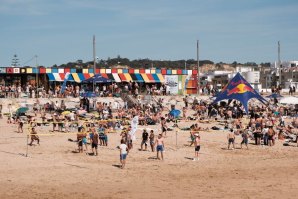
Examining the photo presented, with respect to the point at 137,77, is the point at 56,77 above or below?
below

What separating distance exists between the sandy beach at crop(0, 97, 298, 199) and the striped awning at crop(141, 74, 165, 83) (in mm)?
26082

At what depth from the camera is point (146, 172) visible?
1658 centimetres

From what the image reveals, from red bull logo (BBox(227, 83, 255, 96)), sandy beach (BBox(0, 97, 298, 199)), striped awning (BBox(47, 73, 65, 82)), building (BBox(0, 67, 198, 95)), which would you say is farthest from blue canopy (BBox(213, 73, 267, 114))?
striped awning (BBox(47, 73, 65, 82))

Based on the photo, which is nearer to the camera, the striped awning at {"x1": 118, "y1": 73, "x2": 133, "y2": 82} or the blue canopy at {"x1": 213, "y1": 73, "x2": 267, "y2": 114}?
the blue canopy at {"x1": 213, "y1": 73, "x2": 267, "y2": 114}

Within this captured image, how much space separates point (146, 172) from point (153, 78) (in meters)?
33.4

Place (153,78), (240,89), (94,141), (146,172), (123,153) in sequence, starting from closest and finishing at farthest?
(146,172), (123,153), (94,141), (240,89), (153,78)

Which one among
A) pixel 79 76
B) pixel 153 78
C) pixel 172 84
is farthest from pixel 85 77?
pixel 172 84

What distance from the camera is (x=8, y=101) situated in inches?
1396

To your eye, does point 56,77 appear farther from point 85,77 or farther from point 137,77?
point 137,77

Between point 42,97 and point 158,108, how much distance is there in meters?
9.12

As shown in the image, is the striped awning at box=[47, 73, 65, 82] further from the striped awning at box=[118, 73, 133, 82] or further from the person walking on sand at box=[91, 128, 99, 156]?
the person walking on sand at box=[91, 128, 99, 156]

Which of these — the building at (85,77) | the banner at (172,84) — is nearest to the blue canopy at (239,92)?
the banner at (172,84)

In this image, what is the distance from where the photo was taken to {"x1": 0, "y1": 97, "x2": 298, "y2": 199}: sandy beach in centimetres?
1374

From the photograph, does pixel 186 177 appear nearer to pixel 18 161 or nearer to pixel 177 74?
pixel 18 161
